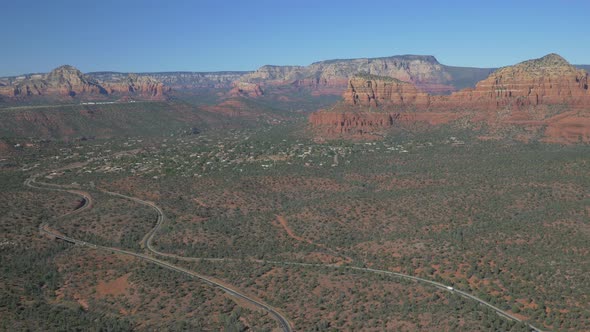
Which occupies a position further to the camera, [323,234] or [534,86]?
[534,86]

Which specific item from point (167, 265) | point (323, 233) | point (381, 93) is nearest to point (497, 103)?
point (381, 93)

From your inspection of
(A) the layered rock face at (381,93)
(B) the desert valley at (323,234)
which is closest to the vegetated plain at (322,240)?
(B) the desert valley at (323,234)

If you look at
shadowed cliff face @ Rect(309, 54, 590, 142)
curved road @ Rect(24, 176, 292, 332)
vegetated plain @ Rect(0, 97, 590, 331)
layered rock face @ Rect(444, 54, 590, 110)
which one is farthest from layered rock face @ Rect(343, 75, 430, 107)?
curved road @ Rect(24, 176, 292, 332)

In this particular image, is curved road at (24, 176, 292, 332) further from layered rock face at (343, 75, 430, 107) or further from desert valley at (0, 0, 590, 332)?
layered rock face at (343, 75, 430, 107)

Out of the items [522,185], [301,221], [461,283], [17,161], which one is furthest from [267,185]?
[17,161]

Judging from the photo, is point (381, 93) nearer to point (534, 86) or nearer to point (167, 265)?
point (534, 86)

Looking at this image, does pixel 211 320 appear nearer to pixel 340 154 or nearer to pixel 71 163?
pixel 340 154
